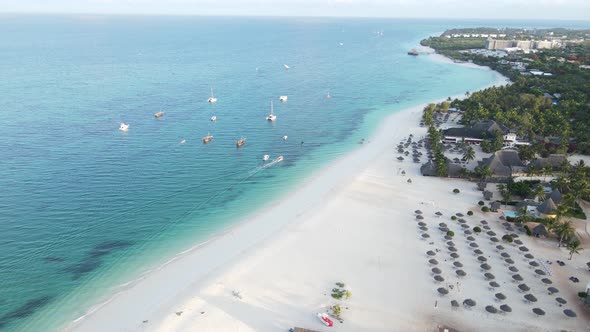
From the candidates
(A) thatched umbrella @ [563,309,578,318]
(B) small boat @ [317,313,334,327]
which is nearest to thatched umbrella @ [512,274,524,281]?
(A) thatched umbrella @ [563,309,578,318]

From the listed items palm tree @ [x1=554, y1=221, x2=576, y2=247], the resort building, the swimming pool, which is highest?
the resort building

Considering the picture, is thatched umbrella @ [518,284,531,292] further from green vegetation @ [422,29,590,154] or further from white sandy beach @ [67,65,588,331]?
green vegetation @ [422,29,590,154]

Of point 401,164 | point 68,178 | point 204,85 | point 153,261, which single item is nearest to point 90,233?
point 153,261

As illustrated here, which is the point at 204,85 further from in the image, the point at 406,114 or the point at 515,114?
the point at 515,114

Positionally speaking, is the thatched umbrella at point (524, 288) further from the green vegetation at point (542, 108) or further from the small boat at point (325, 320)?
the green vegetation at point (542, 108)

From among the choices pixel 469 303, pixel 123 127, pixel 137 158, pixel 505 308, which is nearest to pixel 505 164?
pixel 505 308

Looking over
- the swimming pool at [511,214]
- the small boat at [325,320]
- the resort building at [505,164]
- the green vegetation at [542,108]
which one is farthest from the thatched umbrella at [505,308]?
the green vegetation at [542,108]
